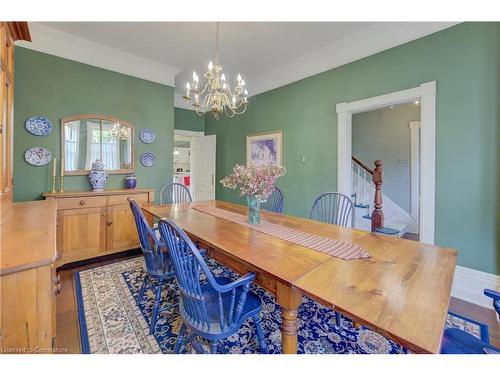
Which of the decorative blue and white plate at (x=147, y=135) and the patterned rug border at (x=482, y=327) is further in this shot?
the decorative blue and white plate at (x=147, y=135)

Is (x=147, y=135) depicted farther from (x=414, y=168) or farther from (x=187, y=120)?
(x=414, y=168)

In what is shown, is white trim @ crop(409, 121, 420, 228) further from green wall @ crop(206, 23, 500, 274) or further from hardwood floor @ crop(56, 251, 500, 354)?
hardwood floor @ crop(56, 251, 500, 354)

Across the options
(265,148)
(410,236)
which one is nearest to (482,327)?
(410,236)

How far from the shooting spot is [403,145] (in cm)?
446

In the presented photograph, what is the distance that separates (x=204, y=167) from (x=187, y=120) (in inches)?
45.3

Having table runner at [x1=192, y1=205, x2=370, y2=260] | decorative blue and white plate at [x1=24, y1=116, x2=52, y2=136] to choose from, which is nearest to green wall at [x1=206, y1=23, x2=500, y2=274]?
table runner at [x1=192, y1=205, x2=370, y2=260]

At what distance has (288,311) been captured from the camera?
3.41ft

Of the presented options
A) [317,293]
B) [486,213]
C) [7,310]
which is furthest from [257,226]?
[486,213]

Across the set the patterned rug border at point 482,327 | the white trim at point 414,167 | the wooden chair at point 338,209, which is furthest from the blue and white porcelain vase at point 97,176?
the white trim at point 414,167

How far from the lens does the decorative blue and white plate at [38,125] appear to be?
2.74 m

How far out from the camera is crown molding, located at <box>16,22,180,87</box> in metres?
2.76

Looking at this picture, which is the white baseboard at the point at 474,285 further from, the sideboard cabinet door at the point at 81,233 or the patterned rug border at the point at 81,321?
the sideboard cabinet door at the point at 81,233

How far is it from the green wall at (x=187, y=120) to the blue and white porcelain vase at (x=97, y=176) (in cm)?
222

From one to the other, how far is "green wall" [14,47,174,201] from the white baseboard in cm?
403
